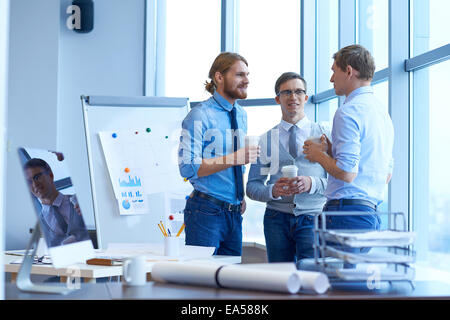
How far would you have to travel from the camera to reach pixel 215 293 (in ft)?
Answer: 4.13

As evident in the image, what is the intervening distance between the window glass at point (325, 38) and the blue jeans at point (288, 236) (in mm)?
2007

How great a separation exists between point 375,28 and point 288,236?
1637 mm

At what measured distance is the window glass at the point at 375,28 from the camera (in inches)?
129

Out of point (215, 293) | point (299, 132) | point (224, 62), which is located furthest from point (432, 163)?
point (215, 293)

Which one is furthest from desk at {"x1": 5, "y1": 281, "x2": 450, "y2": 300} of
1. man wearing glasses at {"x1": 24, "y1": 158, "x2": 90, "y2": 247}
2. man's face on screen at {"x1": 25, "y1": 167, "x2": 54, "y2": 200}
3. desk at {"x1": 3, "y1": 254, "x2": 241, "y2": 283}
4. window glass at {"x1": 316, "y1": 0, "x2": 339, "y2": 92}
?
window glass at {"x1": 316, "y1": 0, "x2": 339, "y2": 92}

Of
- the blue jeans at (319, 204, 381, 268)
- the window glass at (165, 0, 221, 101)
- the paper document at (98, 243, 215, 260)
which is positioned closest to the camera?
the blue jeans at (319, 204, 381, 268)

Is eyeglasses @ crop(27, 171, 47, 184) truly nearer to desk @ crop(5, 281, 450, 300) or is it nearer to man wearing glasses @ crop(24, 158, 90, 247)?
man wearing glasses @ crop(24, 158, 90, 247)

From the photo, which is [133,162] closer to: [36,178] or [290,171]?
[290,171]

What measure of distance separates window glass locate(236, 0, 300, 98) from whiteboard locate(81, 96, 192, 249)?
0.90 meters

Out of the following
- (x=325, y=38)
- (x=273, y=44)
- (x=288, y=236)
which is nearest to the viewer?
(x=288, y=236)

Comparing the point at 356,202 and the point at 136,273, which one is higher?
the point at 356,202

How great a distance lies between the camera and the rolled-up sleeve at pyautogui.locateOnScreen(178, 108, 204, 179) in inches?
98.6

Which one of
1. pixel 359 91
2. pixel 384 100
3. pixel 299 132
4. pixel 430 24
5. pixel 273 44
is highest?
pixel 273 44
